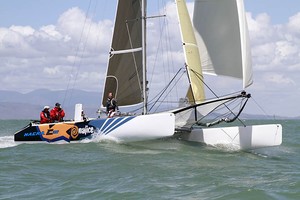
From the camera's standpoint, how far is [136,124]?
50.9 feet

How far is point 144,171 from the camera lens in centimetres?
1193

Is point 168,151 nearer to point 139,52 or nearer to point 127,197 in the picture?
point 139,52

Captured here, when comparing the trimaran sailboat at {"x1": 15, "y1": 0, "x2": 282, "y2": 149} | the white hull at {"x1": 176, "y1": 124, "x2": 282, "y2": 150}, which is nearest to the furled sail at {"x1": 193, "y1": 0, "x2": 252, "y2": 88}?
the trimaran sailboat at {"x1": 15, "y1": 0, "x2": 282, "y2": 149}

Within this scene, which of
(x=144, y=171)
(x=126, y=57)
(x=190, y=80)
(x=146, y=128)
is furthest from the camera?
(x=126, y=57)

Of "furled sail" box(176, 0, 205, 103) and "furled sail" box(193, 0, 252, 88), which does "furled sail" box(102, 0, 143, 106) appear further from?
"furled sail" box(193, 0, 252, 88)

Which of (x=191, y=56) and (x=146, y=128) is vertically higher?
(x=191, y=56)

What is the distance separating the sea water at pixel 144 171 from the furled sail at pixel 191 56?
153cm

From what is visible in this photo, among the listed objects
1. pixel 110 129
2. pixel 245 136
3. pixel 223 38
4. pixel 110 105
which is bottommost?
pixel 245 136

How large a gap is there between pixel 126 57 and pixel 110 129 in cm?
268

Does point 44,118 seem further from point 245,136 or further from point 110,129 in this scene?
point 245,136

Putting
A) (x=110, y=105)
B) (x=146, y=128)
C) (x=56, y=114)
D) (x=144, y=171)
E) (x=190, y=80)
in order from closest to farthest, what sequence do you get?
(x=144, y=171), (x=146, y=128), (x=190, y=80), (x=110, y=105), (x=56, y=114)

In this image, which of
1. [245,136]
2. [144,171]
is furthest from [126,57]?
[144,171]

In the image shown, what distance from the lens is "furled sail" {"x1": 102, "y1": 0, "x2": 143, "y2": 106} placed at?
17578 mm

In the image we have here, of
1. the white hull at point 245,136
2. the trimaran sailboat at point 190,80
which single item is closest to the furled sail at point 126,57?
the trimaran sailboat at point 190,80
